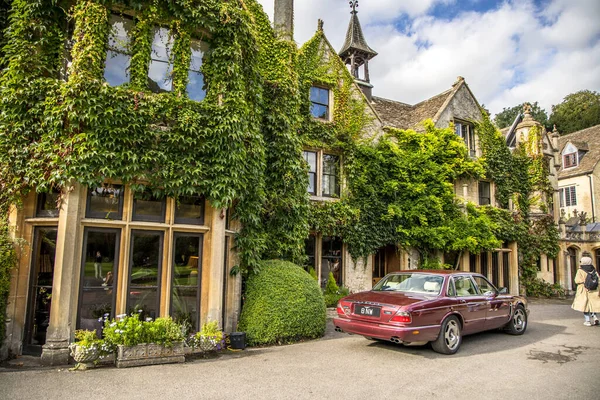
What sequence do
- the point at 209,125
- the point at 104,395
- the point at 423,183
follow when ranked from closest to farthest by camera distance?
the point at 104,395 → the point at 209,125 → the point at 423,183


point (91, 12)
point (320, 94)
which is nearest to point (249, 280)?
point (91, 12)

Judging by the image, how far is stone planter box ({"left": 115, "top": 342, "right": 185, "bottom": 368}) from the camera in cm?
706

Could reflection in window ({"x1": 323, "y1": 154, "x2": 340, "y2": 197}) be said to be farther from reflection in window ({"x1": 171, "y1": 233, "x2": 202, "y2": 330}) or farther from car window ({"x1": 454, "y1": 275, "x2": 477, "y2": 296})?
reflection in window ({"x1": 171, "y1": 233, "x2": 202, "y2": 330})

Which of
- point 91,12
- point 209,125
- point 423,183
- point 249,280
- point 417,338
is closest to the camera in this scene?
point 417,338

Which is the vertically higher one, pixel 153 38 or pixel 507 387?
pixel 153 38

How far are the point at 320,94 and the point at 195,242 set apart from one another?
9.43 meters

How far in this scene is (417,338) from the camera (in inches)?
294

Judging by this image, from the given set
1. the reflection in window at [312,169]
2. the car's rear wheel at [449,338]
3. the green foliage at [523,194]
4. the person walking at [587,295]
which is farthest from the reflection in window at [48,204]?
the green foliage at [523,194]

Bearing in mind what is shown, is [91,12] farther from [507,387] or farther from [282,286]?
[507,387]

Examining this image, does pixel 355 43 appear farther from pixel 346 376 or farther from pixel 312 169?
pixel 346 376

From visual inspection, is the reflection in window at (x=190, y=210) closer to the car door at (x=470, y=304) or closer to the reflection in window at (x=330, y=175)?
the car door at (x=470, y=304)

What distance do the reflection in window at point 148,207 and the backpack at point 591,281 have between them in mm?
12125

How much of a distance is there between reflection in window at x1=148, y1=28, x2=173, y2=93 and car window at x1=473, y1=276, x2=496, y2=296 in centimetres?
871

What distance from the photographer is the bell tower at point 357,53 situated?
22266 mm
